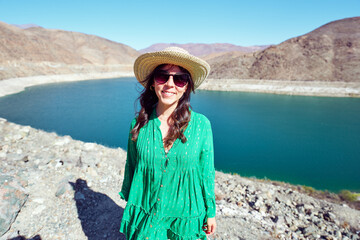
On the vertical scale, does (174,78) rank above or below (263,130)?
above

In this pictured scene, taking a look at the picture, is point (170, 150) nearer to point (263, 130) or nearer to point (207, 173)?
point (207, 173)

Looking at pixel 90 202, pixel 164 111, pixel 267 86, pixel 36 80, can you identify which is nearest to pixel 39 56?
pixel 36 80

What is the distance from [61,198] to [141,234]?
215cm

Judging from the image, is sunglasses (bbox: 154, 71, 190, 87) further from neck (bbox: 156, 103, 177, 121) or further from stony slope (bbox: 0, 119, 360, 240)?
stony slope (bbox: 0, 119, 360, 240)

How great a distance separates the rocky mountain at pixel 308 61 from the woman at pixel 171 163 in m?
39.5

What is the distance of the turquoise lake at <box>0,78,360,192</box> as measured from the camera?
30.1 ft

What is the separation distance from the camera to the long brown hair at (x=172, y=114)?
1.32 metres

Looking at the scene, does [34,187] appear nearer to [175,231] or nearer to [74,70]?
[175,231]

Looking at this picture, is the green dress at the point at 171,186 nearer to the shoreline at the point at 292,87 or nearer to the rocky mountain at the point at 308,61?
the shoreline at the point at 292,87

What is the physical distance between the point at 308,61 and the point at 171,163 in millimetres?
48101

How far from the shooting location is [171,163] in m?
1.30

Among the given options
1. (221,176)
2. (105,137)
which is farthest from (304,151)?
(105,137)

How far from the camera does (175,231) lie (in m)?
1.35

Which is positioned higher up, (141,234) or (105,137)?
(141,234)
